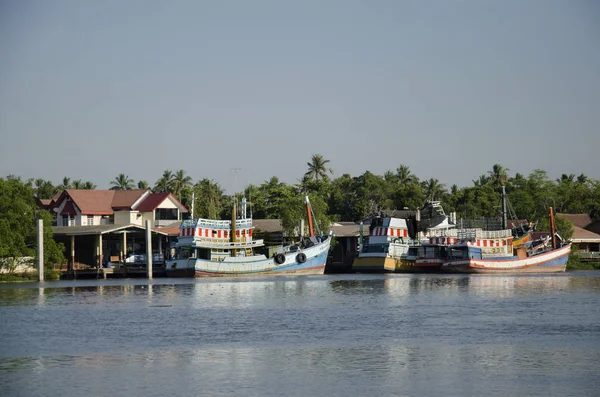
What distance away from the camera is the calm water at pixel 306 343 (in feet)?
78.7

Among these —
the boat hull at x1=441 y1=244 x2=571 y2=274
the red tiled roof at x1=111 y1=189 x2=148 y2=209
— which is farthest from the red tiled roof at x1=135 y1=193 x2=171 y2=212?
the boat hull at x1=441 y1=244 x2=571 y2=274

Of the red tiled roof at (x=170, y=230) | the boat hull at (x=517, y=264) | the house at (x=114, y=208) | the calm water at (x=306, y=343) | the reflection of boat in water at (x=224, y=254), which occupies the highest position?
the house at (x=114, y=208)

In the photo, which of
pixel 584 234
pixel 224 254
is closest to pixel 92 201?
pixel 224 254

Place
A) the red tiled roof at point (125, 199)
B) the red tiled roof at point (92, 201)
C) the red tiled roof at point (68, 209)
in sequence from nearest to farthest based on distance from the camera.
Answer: the red tiled roof at point (92, 201) → the red tiled roof at point (68, 209) → the red tiled roof at point (125, 199)

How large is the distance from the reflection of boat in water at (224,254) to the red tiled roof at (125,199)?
17.0 m

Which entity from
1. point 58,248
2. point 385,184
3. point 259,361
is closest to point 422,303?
point 259,361

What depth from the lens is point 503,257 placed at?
267 ft

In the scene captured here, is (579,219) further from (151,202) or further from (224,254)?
(151,202)

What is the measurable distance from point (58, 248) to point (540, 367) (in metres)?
57.9

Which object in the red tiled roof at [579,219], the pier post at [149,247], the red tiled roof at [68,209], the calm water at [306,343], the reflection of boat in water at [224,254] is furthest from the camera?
the red tiled roof at [579,219]

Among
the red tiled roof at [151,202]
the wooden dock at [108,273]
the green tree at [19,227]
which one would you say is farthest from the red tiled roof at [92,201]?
the green tree at [19,227]

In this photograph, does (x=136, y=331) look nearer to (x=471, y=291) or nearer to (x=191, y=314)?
(x=191, y=314)

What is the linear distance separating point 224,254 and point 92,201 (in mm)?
23273

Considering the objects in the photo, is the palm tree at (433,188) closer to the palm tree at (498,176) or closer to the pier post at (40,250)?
the palm tree at (498,176)
